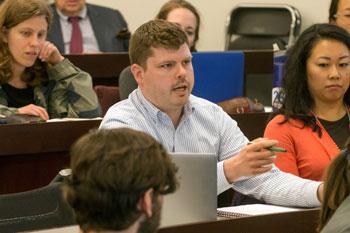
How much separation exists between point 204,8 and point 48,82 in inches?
148

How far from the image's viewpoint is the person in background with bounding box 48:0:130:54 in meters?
6.08

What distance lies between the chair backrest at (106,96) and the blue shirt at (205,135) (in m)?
1.22

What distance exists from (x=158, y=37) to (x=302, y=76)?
0.70 meters

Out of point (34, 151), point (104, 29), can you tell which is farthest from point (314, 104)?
point (104, 29)

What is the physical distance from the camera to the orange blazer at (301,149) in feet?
11.2

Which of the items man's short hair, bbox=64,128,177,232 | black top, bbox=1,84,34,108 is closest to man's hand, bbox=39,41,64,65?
black top, bbox=1,84,34,108

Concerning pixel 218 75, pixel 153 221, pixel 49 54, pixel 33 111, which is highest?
pixel 153 221

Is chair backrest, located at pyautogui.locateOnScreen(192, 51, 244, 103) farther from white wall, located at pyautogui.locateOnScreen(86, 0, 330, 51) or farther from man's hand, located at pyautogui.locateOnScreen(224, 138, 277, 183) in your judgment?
white wall, located at pyautogui.locateOnScreen(86, 0, 330, 51)

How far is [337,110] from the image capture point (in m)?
3.60

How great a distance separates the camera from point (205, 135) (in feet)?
10.7

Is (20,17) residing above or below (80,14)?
above

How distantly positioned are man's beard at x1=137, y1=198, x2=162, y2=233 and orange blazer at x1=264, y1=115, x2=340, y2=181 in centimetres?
170

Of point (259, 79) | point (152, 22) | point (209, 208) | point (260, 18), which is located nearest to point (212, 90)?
point (259, 79)

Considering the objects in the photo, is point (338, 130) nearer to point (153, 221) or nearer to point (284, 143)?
point (284, 143)
